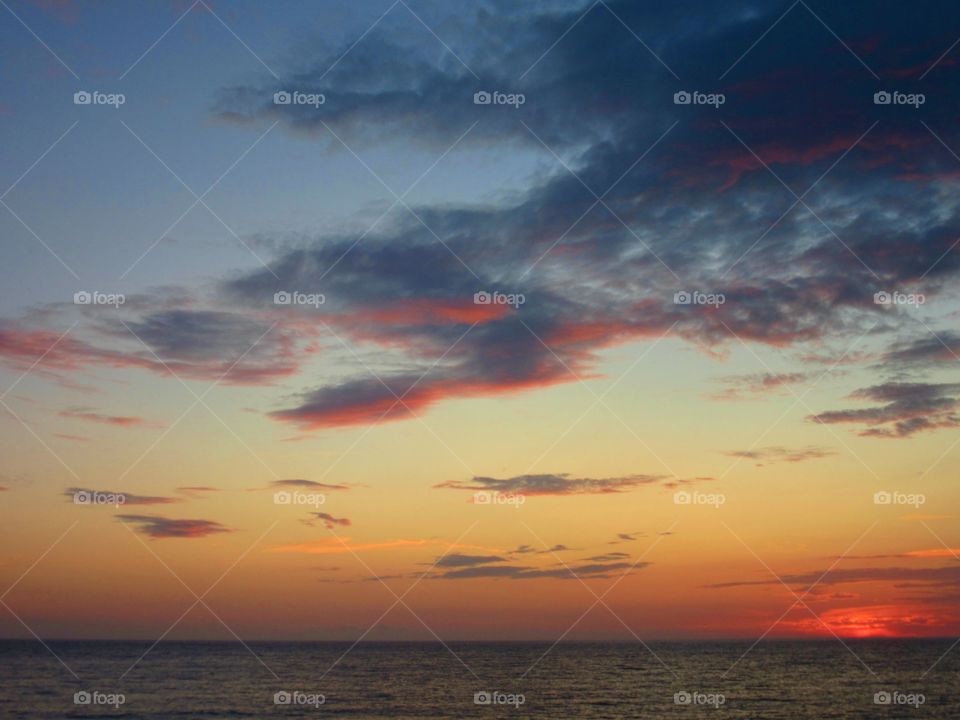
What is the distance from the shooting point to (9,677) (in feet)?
259

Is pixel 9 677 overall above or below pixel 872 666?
above

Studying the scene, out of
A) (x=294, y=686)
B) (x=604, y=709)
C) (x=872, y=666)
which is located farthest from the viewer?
(x=872, y=666)

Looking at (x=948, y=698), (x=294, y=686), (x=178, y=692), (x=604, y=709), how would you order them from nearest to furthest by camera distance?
(x=604, y=709) < (x=948, y=698) < (x=178, y=692) < (x=294, y=686)

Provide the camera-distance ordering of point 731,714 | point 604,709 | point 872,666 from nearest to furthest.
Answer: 1. point 731,714
2. point 604,709
3. point 872,666

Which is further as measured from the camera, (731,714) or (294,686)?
(294,686)

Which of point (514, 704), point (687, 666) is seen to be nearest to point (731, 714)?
point (514, 704)

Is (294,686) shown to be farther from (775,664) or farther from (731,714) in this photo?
(775,664)

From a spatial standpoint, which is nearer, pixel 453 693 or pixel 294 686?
pixel 453 693

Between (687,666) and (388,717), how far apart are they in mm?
63719

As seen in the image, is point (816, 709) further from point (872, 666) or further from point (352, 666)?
point (352, 666)

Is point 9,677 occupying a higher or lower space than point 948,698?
higher

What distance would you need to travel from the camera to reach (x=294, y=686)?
75688mm

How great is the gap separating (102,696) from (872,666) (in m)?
83.2

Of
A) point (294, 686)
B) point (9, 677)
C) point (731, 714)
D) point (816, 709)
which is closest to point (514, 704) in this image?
point (731, 714)
